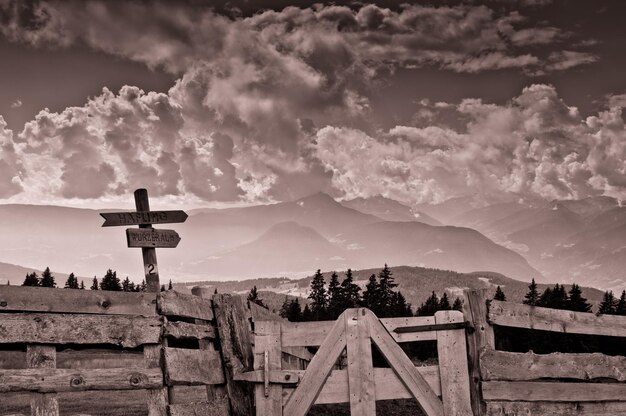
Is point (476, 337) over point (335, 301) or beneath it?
beneath

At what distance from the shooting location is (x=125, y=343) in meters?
9.15

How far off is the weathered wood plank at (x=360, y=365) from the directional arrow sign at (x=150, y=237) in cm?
682

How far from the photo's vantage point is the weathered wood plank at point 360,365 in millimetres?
9562

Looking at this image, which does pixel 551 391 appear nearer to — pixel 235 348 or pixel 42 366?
pixel 235 348

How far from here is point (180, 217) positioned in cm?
1573

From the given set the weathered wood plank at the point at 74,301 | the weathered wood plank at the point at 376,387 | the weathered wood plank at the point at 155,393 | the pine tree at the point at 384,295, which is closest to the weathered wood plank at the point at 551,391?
the weathered wood plank at the point at 376,387

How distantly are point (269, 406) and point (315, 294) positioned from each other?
2641 inches

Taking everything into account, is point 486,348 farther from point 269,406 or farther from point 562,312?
point 269,406

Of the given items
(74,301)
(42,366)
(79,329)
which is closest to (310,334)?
(79,329)

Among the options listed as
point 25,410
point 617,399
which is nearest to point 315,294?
point 25,410

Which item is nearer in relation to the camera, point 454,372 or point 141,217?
point 454,372

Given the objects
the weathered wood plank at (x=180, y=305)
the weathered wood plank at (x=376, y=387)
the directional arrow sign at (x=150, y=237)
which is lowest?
the weathered wood plank at (x=376, y=387)

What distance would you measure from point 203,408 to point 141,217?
6575 millimetres

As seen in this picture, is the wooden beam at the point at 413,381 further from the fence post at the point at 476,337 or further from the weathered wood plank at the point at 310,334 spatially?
the fence post at the point at 476,337
